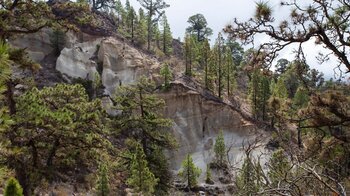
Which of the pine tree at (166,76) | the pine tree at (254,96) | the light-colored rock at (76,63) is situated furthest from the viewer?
the pine tree at (254,96)

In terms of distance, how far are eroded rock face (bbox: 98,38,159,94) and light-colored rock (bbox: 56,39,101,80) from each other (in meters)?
1.29

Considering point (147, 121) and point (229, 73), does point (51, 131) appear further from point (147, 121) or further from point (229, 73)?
point (229, 73)

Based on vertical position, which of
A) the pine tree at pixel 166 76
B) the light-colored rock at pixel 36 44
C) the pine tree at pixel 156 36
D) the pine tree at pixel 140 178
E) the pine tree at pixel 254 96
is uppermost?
the pine tree at pixel 156 36

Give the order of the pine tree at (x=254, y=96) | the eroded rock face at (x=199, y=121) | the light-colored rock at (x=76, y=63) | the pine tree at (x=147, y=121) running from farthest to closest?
1. the pine tree at (x=254, y=96)
2. the light-colored rock at (x=76, y=63)
3. the eroded rock face at (x=199, y=121)
4. the pine tree at (x=147, y=121)

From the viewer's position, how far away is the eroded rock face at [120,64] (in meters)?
39.7

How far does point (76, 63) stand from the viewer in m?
40.0

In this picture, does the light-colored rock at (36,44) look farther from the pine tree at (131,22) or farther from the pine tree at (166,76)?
the pine tree at (166,76)

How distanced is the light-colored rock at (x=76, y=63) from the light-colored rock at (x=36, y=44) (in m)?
2.39

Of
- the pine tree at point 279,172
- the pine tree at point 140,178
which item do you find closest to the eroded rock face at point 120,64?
the pine tree at point 140,178

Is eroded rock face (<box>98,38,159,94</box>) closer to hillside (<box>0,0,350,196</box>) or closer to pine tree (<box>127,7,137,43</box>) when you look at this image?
hillside (<box>0,0,350,196</box>)

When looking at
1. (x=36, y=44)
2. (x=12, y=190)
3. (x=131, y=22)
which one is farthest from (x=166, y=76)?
(x=12, y=190)

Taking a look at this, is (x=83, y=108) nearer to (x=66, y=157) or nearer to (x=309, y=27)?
(x=66, y=157)

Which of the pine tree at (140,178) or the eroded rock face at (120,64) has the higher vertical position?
the eroded rock face at (120,64)

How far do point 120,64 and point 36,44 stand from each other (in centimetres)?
882
